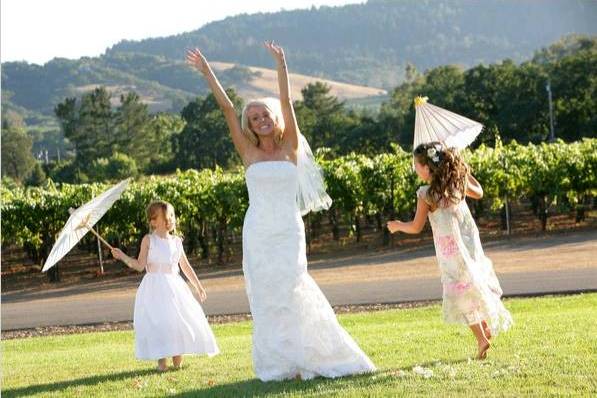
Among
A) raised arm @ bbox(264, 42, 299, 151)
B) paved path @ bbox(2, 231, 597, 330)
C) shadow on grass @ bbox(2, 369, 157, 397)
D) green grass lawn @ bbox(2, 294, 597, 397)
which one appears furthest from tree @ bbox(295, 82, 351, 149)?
raised arm @ bbox(264, 42, 299, 151)

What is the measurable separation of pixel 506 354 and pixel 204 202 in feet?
71.5

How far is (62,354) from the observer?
42.2 ft

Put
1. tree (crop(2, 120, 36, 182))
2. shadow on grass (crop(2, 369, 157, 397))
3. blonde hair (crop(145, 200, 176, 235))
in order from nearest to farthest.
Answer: shadow on grass (crop(2, 369, 157, 397)), blonde hair (crop(145, 200, 176, 235)), tree (crop(2, 120, 36, 182))

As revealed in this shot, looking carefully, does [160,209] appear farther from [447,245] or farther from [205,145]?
[205,145]

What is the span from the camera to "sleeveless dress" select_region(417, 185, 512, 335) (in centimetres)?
859

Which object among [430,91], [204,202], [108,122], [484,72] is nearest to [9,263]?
[204,202]

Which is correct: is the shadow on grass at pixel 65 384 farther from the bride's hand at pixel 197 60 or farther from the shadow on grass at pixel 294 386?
the bride's hand at pixel 197 60

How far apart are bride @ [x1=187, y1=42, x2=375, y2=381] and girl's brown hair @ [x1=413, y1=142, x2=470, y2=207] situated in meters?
1.08

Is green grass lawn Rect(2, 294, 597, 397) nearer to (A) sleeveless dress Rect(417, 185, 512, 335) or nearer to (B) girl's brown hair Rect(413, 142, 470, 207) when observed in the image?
(A) sleeveless dress Rect(417, 185, 512, 335)

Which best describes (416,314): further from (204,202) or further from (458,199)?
(204,202)

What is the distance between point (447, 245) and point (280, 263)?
1437mm

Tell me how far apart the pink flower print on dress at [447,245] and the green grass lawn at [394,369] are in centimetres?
87

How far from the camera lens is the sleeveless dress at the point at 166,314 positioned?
998cm

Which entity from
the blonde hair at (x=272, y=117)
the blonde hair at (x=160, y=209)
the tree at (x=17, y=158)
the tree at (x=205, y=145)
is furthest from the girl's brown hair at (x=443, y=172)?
the tree at (x=17, y=158)
